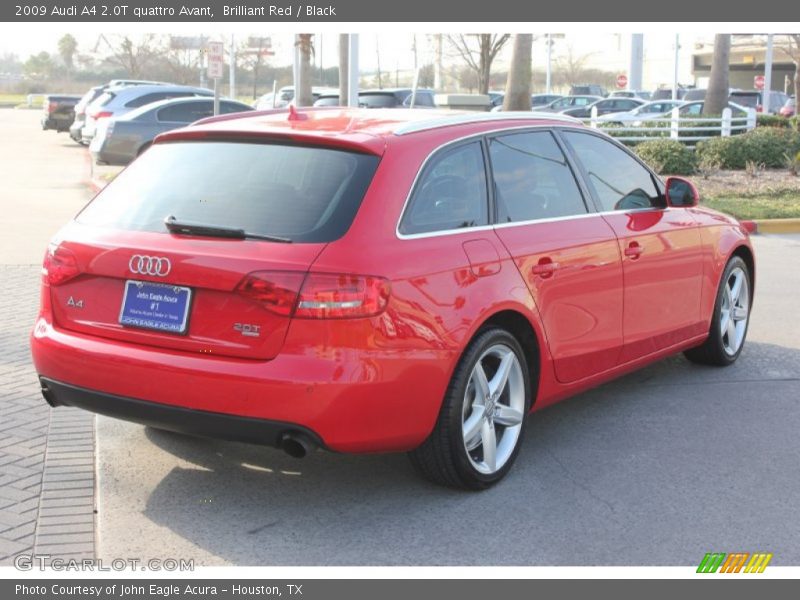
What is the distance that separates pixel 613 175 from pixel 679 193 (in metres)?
0.63

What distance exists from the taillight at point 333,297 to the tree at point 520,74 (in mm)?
19754

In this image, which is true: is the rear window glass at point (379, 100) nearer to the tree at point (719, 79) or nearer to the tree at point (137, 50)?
the tree at point (719, 79)

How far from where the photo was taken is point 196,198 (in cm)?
483

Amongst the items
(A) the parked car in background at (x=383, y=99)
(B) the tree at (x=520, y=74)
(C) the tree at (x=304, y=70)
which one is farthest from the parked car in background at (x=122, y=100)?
(B) the tree at (x=520, y=74)

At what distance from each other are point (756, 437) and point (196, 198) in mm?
3226

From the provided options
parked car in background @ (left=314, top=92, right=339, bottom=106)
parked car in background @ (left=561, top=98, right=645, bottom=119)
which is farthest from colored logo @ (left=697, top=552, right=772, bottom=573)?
parked car in background @ (left=561, top=98, right=645, bottom=119)

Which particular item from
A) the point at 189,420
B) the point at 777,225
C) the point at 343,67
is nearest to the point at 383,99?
the point at 343,67

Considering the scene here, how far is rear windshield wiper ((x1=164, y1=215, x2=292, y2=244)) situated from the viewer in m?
4.52

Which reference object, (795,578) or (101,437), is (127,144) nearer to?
(101,437)

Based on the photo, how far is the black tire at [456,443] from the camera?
4.82 m
